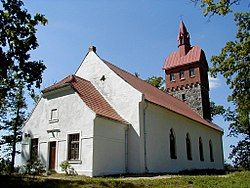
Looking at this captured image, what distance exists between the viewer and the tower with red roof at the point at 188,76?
37.5 m

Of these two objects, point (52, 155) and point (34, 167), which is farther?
point (52, 155)

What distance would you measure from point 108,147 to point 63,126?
3617mm

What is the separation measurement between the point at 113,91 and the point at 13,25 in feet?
37.9

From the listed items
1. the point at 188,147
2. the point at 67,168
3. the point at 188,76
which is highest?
the point at 188,76

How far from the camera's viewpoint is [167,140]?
25.1 metres

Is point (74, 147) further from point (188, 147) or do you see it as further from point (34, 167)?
point (188, 147)

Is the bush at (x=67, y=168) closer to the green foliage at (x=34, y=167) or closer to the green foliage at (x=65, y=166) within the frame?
the green foliage at (x=65, y=166)

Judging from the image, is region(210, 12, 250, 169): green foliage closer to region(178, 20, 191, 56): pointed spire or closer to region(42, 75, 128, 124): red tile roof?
region(42, 75, 128, 124): red tile roof

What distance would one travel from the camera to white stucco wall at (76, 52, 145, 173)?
856 inches

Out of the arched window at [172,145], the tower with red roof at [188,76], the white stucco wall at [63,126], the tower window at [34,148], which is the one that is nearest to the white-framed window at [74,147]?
the white stucco wall at [63,126]

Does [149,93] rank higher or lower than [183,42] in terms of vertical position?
lower

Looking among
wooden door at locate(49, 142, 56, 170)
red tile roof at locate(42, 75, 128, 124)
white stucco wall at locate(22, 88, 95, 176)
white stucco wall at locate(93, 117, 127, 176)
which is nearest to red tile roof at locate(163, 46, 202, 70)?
red tile roof at locate(42, 75, 128, 124)

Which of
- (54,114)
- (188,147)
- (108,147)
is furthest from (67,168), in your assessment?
(188,147)

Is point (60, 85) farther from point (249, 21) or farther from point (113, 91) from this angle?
point (249, 21)
